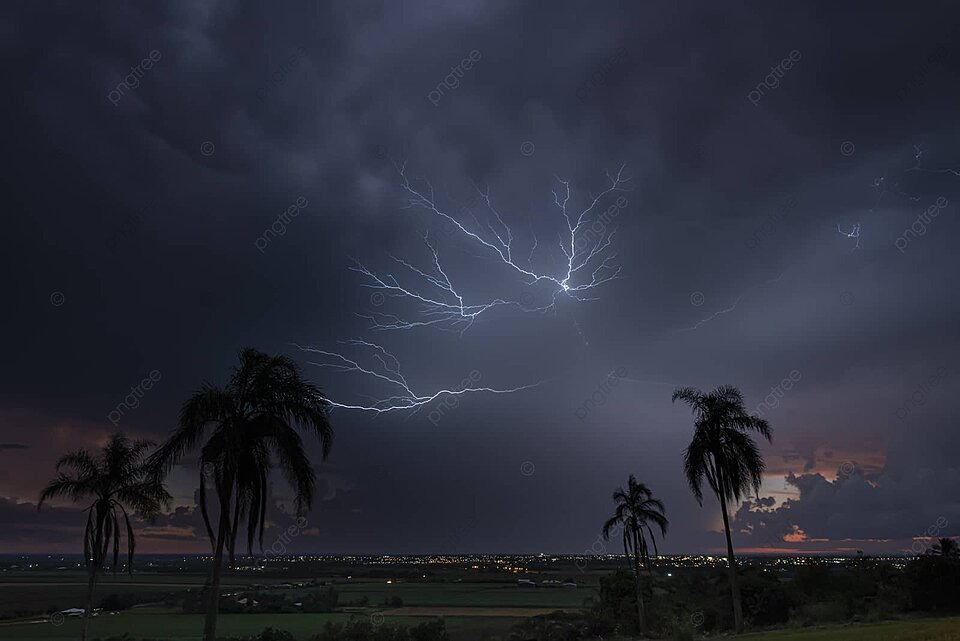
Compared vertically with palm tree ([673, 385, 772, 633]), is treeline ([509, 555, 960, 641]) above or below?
below

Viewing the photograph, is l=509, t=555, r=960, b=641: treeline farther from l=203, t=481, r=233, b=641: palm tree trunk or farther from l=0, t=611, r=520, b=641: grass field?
l=203, t=481, r=233, b=641: palm tree trunk

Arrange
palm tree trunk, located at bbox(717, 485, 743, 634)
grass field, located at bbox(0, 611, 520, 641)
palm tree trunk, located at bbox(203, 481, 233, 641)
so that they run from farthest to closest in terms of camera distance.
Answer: grass field, located at bbox(0, 611, 520, 641) → palm tree trunk, located at bbox(717, 485, 743, 634) → palm tree trunk, located at bbox(203, 481, 233, 641)

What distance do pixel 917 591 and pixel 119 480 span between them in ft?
143

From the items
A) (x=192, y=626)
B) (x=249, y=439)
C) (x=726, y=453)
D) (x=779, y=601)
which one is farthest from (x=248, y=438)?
(x=192, y=626)

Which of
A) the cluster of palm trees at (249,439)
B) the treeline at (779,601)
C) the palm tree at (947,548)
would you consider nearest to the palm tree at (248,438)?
the cluster of palm trees at (249,439)

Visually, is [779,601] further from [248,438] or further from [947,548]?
[248,438]

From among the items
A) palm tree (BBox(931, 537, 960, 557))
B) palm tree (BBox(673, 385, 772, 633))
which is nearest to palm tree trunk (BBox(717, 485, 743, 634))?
palm tree (BBox(673, 385, 772, 633))

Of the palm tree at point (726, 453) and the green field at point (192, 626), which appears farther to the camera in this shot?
the green field at point (192, 626)

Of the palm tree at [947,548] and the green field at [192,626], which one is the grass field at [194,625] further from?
the palm tree at [947,548]

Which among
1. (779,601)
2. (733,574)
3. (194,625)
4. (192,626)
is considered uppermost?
(733,574)

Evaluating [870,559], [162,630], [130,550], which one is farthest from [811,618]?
[162,630]

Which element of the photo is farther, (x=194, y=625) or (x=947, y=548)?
(x=194, y=625)

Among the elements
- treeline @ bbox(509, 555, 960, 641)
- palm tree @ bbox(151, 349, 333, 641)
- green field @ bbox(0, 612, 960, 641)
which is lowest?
green field @ bbox(0, 612, 960, 641)

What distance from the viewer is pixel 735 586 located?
102 feet
